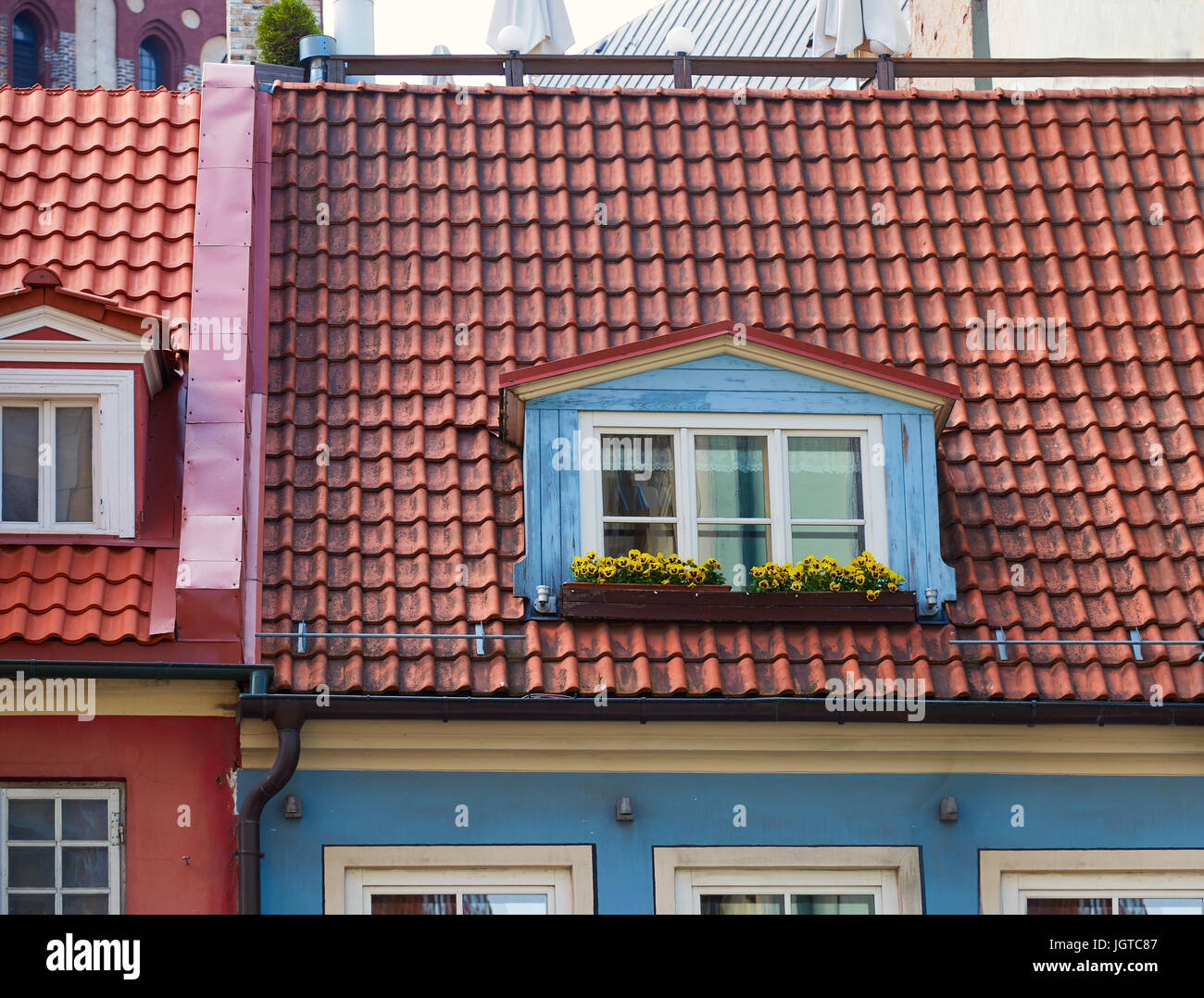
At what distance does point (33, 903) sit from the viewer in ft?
29.9

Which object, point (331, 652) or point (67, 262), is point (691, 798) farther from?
point (67, 262)

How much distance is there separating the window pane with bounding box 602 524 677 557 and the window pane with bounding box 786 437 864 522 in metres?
0.71

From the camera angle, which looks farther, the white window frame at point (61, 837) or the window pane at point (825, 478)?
the window pane at point (825, 478)

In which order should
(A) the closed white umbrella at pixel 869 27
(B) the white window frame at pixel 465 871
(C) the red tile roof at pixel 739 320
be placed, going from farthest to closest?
(A) the closed white umbrella at pixel 869 27
(C) the red tile roof at pixel 739 320
(B) the white window frame at pixel 465 871

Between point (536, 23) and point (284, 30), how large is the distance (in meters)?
6.56

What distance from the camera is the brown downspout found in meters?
9.05

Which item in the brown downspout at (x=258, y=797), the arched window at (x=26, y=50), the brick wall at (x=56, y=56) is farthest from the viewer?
the arched window at (x=26, y=50)

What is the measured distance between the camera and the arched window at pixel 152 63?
4103 centimetres

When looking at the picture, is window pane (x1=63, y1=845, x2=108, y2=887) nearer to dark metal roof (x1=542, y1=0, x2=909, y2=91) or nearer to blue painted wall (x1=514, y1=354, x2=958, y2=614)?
blue painted wall (x1=514, y1=354, x2=958, y2=614)

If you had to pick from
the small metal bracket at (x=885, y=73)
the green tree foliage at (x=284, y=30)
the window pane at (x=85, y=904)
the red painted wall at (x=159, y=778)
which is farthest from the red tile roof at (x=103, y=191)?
the green tree foliage at (x=284, y=30)

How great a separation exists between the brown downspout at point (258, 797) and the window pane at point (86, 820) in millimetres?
700

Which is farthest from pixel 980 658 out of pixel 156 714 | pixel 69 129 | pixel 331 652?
pixel 69 129

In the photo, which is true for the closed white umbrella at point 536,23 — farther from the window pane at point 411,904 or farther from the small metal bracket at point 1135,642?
the window pane at point 411,904
